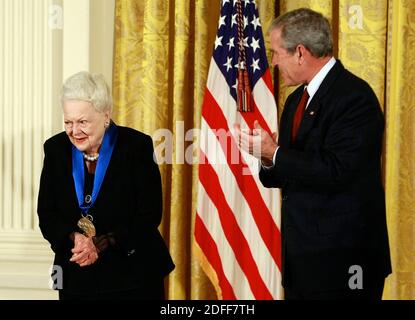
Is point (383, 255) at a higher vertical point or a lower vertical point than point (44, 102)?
lower

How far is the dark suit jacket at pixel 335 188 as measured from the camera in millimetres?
2508

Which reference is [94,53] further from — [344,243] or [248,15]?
[344,243]

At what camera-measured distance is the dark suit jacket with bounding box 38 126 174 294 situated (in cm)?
273

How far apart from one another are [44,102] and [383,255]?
92.7 inches

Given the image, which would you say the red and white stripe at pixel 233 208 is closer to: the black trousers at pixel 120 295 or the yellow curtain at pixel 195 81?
the yellow curtain at pixel 195 81

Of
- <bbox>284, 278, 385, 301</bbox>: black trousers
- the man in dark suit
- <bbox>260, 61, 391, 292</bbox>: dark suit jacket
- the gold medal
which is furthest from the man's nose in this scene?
<bbox>284, 278, 385, 301</bbox>: black trousers

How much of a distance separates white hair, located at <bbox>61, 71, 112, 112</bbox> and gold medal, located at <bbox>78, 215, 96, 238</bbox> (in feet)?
1.41

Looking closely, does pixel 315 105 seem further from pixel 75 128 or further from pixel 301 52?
pixel 75 128

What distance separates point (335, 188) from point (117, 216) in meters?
0.84

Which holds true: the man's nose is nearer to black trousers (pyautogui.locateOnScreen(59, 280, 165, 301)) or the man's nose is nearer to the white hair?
the white hair

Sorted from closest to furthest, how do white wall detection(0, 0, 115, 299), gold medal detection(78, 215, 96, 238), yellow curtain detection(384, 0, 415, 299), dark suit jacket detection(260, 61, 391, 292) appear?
dark suit jacket detection(260, 61, 391, 292) → gold medal detection(78, 215, 96, 238) → yellow curtain detection(384, 0, 415, 299) → white wall detection(0, 0, 115, 299)

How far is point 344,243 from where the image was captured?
2578 millimetres

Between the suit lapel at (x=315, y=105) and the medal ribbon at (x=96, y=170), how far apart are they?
0.73 meters

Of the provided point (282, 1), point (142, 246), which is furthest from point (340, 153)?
point (282, 1)
